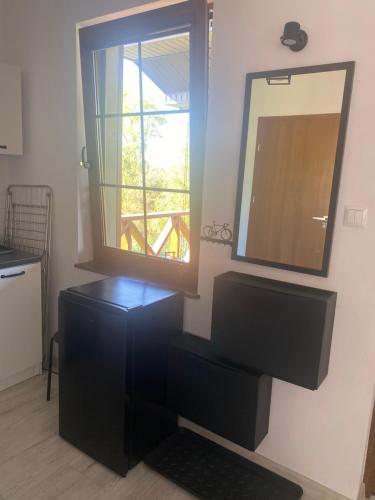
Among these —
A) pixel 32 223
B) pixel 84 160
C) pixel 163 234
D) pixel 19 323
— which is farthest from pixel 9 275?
pixel 163 234

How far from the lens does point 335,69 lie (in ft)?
5.06

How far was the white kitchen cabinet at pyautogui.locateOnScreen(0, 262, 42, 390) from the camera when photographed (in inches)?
94.9

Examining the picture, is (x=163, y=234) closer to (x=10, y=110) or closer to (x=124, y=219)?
(x=124, y=219)

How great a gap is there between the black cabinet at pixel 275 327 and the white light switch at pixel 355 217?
1.01ft

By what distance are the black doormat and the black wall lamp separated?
1.97 meters

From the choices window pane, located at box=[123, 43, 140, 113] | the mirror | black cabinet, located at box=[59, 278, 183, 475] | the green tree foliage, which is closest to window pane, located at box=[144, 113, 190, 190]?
the green tree foliage

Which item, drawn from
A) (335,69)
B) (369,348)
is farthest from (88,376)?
(335,69)

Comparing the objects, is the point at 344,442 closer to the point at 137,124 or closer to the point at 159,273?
the point at 159,273

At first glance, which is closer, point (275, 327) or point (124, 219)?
point (275, 327)

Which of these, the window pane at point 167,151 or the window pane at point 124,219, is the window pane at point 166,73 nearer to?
the window pane at point 167,151

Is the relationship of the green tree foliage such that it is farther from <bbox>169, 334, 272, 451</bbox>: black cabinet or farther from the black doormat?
the black doormat

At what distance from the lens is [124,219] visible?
98.8 inches

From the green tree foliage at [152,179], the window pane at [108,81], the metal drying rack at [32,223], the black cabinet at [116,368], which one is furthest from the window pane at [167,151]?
the metal drying rack at [32,223]

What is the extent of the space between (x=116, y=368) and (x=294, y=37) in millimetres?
1618
